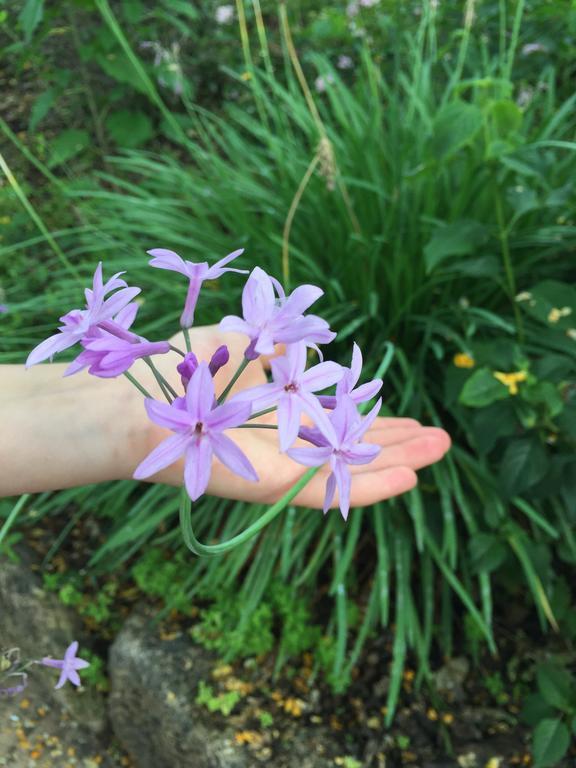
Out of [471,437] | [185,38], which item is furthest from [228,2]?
[471,437]

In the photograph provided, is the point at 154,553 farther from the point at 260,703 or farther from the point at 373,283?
the point at 373,283

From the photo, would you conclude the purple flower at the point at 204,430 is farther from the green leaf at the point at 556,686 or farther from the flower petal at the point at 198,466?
the green leaf at the point at 556,686

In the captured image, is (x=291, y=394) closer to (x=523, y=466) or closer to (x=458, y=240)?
(x=523, y=466)

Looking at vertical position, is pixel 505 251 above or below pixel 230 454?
below

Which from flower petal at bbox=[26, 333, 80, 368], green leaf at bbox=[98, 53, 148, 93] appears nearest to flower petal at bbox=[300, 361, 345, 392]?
flower petal at bbox=[26, 333, 80, 368]

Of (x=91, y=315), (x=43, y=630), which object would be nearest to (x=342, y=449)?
(x=91, y=315)

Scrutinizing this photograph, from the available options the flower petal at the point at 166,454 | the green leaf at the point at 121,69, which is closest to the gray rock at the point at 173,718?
the flower petal at the point at 166,454
